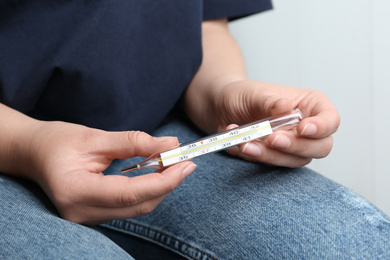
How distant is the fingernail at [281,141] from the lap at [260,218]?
8cm

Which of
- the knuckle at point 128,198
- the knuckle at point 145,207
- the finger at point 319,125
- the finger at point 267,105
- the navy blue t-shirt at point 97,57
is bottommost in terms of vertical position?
A: the knuckle at point 145,207

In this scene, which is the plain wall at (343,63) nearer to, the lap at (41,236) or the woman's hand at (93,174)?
the woman's hand at (93,174)

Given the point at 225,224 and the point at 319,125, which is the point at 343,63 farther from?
the point at 225,224

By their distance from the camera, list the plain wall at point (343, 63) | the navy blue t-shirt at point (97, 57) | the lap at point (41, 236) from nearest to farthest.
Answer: the lap at point (41, 236) → the navy blue t-shirt at point (97, 57) → the plain wall at point (343, 63)

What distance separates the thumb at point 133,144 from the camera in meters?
0.61

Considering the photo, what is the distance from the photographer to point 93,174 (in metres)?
0.61

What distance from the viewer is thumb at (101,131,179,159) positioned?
608 mm

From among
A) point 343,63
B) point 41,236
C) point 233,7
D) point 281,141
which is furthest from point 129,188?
point 343,63

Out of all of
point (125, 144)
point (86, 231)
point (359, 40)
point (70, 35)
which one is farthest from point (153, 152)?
point (359, 40)

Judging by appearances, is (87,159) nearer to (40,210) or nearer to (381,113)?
(40,210)

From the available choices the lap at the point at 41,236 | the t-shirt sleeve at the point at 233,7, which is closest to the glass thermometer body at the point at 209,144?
the lap at the point at 41,236

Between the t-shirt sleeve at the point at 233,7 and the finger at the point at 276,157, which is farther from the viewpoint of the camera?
the t-shirt sleeve at the point at 233,7

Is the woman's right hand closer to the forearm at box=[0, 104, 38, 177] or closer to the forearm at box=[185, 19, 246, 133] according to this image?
the forearm at box=[0, 104, 38, 177]

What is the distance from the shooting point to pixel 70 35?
2.53ft
